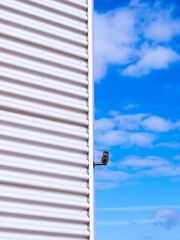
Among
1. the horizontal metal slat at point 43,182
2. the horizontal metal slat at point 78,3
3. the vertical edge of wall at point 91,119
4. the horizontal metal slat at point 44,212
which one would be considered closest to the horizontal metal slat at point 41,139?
the vertical edge of wall at point 91,119

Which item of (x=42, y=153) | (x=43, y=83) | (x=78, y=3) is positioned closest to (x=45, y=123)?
(x=42, y=153)

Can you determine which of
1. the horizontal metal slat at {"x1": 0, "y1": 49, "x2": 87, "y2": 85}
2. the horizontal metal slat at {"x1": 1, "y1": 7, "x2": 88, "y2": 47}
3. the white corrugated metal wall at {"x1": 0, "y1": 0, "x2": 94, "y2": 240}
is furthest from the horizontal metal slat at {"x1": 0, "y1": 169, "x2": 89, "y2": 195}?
the horizontal metal slat at {"x1": 1, "y1": 7, "x2": 88, "y2": 47}

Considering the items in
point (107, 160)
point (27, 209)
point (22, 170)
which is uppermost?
point (107, 160)

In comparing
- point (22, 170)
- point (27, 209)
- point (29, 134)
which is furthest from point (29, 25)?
point (27, 209)

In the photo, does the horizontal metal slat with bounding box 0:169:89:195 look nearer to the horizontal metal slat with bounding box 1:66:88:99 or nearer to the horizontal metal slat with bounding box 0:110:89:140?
the horizontal metal slat with bounding box 0:110:89:140

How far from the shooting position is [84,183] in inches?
223

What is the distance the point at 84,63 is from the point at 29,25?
38.6 inches

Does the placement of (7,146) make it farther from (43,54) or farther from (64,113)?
(43,54)

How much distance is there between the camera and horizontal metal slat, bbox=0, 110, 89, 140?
5059 mm

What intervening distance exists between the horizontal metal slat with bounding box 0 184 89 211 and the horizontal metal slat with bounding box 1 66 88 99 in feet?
4.19

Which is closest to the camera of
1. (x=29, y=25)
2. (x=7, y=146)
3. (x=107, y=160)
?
(x=7, y=146)

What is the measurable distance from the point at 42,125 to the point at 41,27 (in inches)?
52.3

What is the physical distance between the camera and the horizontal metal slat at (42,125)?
16.6 ft

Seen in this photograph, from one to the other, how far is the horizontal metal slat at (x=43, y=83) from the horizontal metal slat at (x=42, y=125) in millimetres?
423
